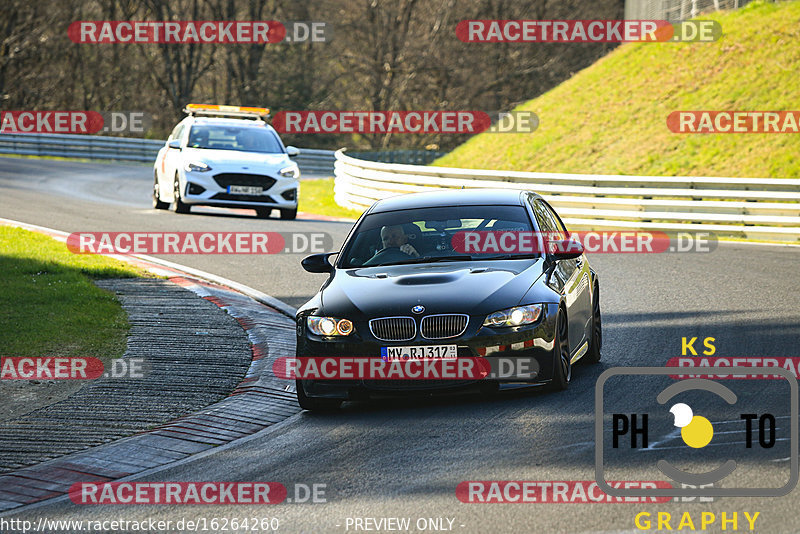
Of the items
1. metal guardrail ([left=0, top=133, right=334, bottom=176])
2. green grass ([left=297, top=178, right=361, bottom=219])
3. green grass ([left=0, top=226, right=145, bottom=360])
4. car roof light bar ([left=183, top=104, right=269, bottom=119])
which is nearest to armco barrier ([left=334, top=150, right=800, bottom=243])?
green grass ([left=297, top=178, right=361, bottom=219])

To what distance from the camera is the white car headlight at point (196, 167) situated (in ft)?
70.3

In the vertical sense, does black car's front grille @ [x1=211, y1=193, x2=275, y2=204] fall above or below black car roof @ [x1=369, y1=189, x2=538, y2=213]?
below

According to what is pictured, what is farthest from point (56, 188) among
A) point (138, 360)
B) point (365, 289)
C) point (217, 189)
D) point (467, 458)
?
point (467, 458)

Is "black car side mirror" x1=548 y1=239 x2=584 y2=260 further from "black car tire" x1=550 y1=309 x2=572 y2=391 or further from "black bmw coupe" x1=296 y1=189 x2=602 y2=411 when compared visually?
"black car tire" x1=550 y1=309 x2=572 y2=391

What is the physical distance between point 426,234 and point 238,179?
12748 millimetres

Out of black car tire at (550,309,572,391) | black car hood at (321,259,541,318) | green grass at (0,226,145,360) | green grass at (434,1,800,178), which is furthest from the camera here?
green grass at (434,1,800,178)

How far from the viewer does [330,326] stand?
8078mm

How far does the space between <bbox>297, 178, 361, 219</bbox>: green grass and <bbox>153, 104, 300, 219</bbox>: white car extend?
3215 mm

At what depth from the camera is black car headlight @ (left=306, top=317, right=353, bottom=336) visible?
26.2ft

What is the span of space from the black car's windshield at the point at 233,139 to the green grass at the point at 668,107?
35.5 ft

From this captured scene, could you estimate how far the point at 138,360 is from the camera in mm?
9664

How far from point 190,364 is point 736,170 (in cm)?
2026

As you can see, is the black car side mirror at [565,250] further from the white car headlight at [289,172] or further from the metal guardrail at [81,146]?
the metal guardrail at [81,146]

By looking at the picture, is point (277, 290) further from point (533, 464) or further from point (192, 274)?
point (533, 464)
